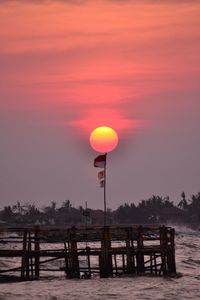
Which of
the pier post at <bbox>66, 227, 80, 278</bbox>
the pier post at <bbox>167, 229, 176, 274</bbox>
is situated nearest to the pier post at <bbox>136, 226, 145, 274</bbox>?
the pier post at <bbox>167, 229, 176, 274</bbox>

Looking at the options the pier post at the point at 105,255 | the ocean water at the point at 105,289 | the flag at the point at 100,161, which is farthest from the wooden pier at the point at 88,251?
the flag at the point at 100,161

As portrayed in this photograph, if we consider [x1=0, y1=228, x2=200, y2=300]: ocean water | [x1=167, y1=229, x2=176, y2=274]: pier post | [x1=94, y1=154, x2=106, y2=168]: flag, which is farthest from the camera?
[x1=94, y1=154, x2=106, y2=168]: flag

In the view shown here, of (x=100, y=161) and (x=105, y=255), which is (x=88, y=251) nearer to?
(x=105, y=255)

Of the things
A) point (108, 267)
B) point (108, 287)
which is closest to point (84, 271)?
point (108, 267)

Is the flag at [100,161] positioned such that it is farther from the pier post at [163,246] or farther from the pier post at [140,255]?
the pier post at [163,246]

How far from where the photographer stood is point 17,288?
31172 mm

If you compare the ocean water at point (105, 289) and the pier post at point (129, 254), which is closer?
the ocean water at point (105, 289)

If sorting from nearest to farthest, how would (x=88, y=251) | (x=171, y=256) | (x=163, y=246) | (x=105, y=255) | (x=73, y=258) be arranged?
(x=105, y=255) → (x=73, y=258) → (x=88, y=251) → (x=163, y=246) → (x=171, y=256)

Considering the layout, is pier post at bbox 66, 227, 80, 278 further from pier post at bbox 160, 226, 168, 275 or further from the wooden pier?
pier post at bbox 160, 226, 168, 275

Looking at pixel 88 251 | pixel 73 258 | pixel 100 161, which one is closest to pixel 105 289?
pixel 73 258

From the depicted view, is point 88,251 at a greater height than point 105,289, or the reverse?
point 88,251

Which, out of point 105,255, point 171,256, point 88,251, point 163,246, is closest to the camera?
point 105,255

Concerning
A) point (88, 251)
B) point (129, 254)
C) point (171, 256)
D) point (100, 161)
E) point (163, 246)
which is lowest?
point (171, 256)

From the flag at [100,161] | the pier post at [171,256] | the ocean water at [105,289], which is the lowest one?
the ocean water at [105,289]
